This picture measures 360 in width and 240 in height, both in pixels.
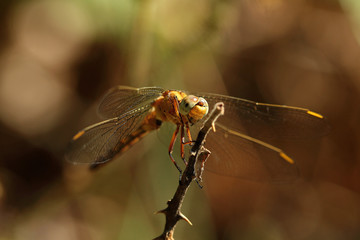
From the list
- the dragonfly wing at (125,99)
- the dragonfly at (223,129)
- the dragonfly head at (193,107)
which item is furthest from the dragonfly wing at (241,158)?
the dragonfly wing at (125,99)

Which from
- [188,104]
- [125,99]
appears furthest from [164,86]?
[188,104]

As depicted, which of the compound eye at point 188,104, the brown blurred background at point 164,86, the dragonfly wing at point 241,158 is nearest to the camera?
the compound eye at point 188,104

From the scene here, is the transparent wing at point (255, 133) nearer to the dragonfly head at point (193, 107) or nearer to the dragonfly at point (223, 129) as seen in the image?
the dragonfly at point (223, 129)

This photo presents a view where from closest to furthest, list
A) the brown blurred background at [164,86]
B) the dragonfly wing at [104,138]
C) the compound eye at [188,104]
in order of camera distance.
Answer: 1. the compound eye at [188,104]
2. the dragonfly wing at [104,138]
3. the brown blurred background at [164,86]

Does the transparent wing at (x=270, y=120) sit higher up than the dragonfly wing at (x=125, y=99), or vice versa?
the dragonfly wing at (x=125, y=99)

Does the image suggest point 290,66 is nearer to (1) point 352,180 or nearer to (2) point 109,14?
(1) point 352,180

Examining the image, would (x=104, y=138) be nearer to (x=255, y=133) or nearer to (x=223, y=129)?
(x=223, y=129)

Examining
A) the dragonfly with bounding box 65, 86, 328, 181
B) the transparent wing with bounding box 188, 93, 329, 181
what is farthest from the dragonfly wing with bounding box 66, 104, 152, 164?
the transparent wing with bounding box 188, 93, 329, 181
